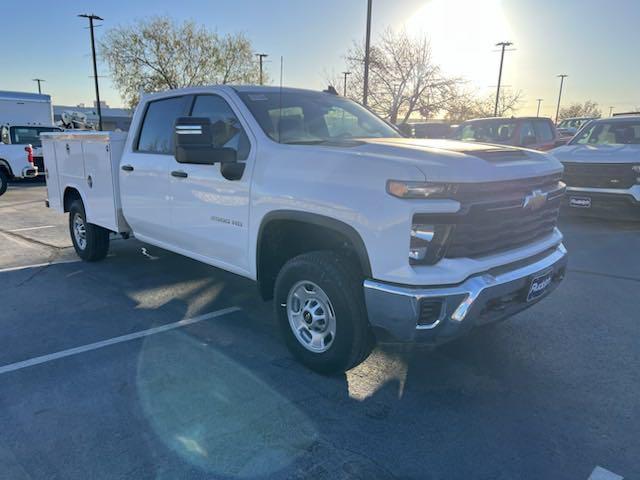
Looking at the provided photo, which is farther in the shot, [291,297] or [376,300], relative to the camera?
[291,297]

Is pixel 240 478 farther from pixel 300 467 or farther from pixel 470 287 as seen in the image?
pixel 470 287

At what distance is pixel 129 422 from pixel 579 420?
2.68m

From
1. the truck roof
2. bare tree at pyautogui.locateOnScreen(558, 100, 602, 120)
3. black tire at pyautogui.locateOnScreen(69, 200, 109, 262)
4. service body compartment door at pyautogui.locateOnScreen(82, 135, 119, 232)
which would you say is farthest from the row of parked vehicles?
bare tree at pyautogui.locateOnScreen(558, 100, 602, 120)

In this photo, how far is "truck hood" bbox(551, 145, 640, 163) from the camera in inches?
319

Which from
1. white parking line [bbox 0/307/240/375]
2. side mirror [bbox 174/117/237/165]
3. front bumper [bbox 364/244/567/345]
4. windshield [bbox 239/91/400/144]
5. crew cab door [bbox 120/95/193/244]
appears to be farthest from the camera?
crew cab door [bbox 120/95/193/244]

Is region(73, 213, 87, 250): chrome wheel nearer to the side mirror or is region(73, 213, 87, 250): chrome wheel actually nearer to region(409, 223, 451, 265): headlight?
the side mirror

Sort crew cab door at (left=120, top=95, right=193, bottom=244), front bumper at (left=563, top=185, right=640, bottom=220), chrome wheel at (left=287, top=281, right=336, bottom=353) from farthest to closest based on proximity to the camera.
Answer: front bumper at (left=563, top=185, right=640, bottom=220)
crew cab door at (left=120, top=95, right=193, bottom=244)
chrome wheel at (left=287, top=281, right=336, bottom=353)

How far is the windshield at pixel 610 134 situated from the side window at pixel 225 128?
8.09 m

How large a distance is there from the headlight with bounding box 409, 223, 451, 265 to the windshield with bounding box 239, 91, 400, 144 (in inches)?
55.9

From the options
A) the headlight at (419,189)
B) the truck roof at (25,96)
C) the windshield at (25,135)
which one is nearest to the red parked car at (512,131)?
the headlight at (419,189)

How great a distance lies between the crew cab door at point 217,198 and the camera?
3.76 meters

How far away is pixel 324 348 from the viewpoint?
3.37 metres

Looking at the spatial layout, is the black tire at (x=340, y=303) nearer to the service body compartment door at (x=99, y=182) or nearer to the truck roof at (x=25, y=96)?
the service body compartment door at (x=99, y=182)

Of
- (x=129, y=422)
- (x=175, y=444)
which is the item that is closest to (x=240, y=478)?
(x=175, y=444)
